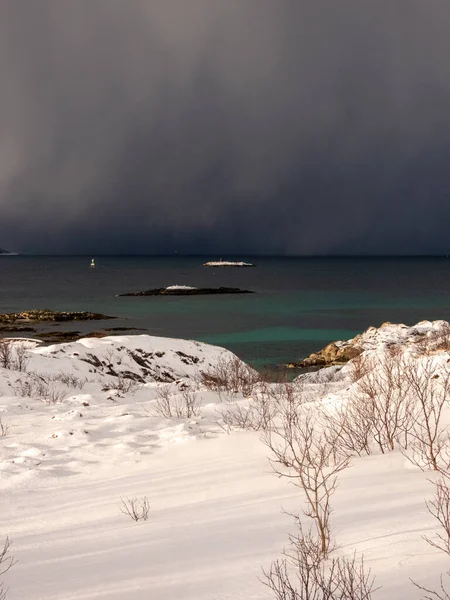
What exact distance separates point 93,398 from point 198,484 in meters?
6.82

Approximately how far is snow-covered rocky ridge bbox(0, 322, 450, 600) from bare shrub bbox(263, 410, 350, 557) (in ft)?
0.44

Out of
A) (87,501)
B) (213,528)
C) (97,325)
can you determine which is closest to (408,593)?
(213,528)

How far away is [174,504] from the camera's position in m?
5.40

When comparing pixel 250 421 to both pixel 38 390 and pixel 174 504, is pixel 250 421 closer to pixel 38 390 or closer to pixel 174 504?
pixel 174 504

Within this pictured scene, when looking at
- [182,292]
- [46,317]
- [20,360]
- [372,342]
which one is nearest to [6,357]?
[20,360]

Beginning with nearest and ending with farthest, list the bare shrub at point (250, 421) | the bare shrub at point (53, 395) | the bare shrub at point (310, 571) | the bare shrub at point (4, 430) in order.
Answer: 1. the bare shrub at point (310, 571)
2. the bare shrub at point (250, 421)
3. the bare shrub at point (4, 430)
4. the bare shrub at point (53, 395)

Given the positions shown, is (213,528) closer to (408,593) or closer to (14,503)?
(408,593)

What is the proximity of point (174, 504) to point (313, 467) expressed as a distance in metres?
1.96

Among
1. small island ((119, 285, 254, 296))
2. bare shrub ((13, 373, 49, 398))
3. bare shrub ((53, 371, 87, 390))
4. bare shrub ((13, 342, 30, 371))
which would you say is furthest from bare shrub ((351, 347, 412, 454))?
small island ((119, 285, 254, 296))

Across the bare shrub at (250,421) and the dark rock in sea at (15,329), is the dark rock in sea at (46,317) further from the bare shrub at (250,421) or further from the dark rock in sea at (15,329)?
the bare shrub at (250,421)

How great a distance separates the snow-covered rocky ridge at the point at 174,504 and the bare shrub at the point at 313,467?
0.13m

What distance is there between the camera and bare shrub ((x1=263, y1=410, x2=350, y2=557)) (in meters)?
4.05

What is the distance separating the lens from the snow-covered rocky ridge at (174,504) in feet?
12.3

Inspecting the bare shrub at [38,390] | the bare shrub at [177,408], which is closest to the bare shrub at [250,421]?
the bare shrub at [177,408]
